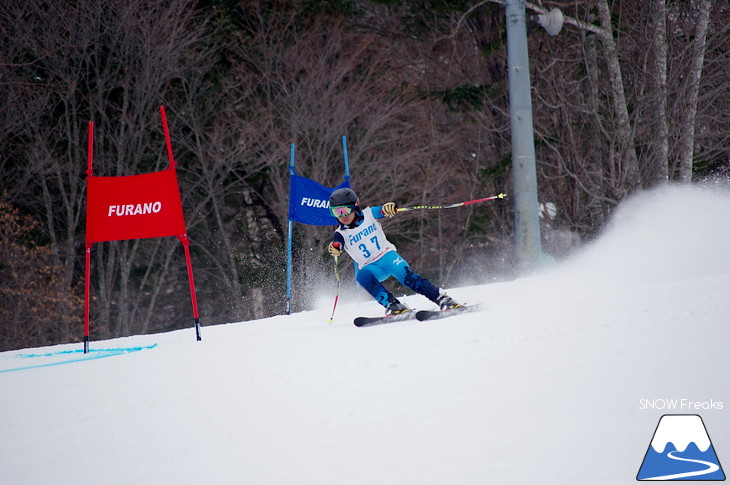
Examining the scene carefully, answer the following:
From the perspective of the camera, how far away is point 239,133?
19.3m

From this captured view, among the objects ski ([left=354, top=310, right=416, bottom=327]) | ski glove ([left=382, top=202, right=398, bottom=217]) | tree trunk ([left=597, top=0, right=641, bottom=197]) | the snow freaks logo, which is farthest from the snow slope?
tree trunk ([left=597, top=0, right=641, bottom=197])

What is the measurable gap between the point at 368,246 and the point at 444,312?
3.80ft

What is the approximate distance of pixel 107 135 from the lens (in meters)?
17.8

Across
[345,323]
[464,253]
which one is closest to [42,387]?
[345,323]

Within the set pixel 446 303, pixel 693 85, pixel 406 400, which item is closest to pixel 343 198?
pixel 446 303

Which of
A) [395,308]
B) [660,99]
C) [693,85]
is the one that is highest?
[693,85]

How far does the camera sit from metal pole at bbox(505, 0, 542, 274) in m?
8.51

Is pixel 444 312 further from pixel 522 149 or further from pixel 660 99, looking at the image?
pixel 660 99

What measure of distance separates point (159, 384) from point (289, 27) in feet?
51.7

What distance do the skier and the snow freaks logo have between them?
4.46 meters

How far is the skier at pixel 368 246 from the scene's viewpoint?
766 centimetres

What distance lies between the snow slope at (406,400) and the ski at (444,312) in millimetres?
192

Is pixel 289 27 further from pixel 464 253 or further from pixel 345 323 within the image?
pixel 345 323

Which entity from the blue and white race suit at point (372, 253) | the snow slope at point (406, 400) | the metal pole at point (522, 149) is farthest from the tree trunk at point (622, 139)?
the blue and white race suit at point (372, 253)
